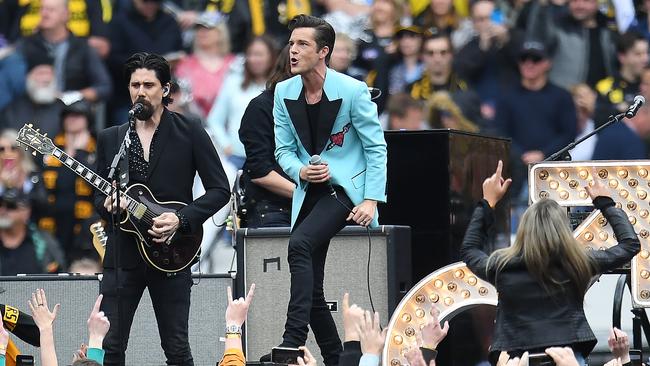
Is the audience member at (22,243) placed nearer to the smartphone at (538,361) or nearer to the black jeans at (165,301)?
the black jeans at (165,301)

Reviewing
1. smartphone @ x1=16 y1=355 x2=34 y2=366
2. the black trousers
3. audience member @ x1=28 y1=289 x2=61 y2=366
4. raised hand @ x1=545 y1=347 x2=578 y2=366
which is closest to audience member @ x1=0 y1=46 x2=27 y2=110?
the black trousers

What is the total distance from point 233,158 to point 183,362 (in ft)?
17.9

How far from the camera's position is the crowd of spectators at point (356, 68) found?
15781mm

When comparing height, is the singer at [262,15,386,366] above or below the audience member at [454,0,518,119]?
below

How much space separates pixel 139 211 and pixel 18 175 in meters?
5.78

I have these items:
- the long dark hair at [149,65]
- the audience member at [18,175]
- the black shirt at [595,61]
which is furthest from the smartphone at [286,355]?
the black shirt at [595,61]

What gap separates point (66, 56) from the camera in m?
16.7

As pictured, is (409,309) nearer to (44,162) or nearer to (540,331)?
(540,331)

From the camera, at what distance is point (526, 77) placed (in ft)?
53.1

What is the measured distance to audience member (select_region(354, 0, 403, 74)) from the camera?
1647cm

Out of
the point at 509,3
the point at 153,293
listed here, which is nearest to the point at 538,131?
the point at 509,3

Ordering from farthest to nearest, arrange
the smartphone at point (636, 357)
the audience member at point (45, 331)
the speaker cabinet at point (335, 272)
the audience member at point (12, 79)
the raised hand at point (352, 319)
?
the audience member at point (12, 79)
the speaker cabinet at point (335, 272)
the smartphone at point (636, 357)
the audience member at point (45, 331)
the raised hand at point (352, 319)

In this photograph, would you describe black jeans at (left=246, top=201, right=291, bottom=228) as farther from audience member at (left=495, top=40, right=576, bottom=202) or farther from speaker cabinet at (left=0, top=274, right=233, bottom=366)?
audience member at (left=495, top=40, right=576, bottom=202)

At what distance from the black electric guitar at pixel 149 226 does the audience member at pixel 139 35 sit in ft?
21.4
